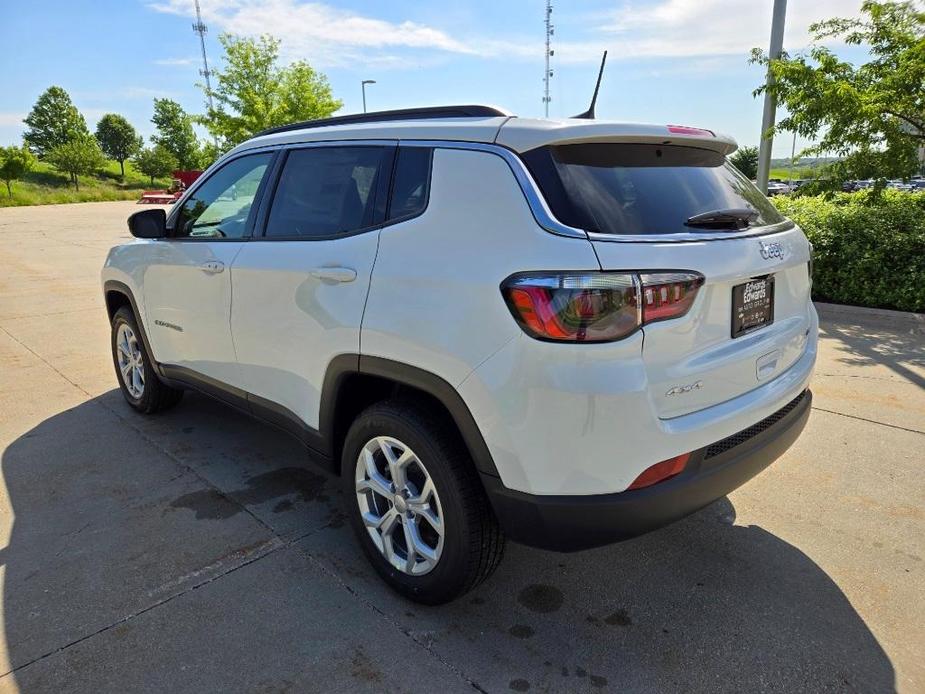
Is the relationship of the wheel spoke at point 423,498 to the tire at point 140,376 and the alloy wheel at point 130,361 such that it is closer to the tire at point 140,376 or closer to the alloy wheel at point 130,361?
the tire at point 140,376

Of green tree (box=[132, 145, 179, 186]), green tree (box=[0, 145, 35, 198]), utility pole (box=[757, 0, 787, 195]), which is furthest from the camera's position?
green tree (box=[132, 145, 179, 186])

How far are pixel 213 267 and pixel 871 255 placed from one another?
660 centimetres

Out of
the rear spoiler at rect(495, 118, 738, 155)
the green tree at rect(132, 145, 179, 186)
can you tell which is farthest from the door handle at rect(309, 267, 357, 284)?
the green tree at rect(132, 145, 179, 186)

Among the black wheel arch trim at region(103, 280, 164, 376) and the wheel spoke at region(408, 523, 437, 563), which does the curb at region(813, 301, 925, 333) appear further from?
the black wheel arch trim at region(103, 280, 164, 376)

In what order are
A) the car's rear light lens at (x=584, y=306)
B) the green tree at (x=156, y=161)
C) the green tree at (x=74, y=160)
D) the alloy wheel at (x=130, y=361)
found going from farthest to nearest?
the green tree at (x=156, y=161)
the green tree at (x=74, y=160)
the alloy wheel at (x=130, y=361)
the car's rear light lens at (x=584, y=306)

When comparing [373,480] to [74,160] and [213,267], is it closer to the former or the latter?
[213,267]

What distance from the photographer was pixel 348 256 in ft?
8.41

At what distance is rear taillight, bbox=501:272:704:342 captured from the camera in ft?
6.19

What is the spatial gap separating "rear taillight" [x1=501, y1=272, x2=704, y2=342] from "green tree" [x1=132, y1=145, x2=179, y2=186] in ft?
254

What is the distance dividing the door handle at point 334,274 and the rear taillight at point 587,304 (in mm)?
829

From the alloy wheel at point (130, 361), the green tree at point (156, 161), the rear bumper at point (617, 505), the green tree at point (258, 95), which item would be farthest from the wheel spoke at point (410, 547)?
Result: the green tree at point (156, 161)

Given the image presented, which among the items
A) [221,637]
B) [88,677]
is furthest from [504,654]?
[88,677]

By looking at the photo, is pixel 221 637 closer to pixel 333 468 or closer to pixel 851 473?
pixel 333 468

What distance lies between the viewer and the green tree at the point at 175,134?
234 feet
